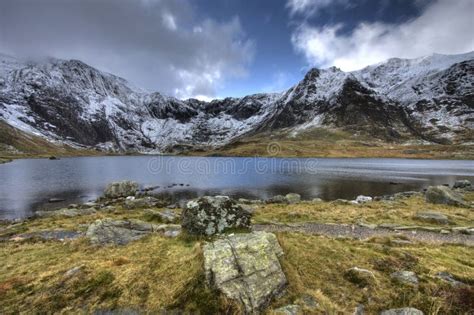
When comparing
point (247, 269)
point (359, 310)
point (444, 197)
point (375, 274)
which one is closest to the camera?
point (359, 310)

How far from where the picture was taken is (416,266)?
940 cm

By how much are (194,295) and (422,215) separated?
74.2 ft

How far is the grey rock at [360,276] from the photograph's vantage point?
27.4ft

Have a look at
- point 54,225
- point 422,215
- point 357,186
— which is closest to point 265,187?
point 357,186

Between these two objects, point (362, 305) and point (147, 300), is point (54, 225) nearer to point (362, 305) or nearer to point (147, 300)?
point (147, 300)

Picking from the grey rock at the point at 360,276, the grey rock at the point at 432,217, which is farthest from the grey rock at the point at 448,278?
the grey rock at the point at 432,217

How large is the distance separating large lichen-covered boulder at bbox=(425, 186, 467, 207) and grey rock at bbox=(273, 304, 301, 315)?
1192 inches

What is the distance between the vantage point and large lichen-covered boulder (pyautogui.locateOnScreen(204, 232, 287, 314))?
7.29m

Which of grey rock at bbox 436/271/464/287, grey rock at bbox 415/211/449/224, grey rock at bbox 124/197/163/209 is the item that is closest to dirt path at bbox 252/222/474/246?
grey rock at bbox 415/211/449/224

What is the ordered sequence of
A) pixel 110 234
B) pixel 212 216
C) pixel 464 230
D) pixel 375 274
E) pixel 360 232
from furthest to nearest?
pixel 360 232 < pixel 464 230 < pixel 110 234 < pixel 212 216 < pixel 375 274

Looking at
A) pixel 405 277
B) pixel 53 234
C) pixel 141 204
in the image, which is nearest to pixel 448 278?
pixel 405 277

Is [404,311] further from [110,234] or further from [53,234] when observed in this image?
[53,234]

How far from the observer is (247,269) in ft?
26.4

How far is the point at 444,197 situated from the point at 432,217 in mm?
11292
